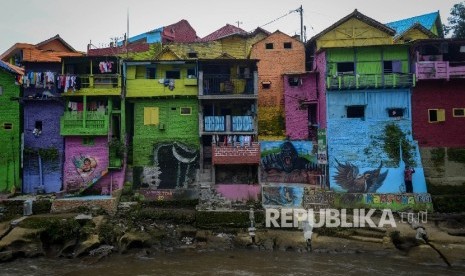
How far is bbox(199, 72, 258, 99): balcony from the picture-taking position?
3288 centimetres

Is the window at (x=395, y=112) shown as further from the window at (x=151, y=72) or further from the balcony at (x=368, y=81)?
the window at (x=151, y=72)

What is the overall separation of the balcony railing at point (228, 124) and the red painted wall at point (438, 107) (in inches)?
514

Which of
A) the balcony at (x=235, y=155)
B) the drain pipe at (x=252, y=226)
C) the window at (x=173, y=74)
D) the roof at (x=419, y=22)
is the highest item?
the roof at (x=419, y=22)

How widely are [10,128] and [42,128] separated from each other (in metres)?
2.48

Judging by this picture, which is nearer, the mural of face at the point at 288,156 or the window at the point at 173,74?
the mural of face at the point at 288,156

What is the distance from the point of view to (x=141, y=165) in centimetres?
Result: 3291

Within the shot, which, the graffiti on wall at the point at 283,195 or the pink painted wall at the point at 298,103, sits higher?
the pink painted wall at the point at 298,103

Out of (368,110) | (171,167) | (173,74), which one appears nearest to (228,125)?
(171,167)

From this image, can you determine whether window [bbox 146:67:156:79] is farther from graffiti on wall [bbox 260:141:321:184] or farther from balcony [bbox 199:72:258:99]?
graffiti on wall [bbox 260:141:321:184]

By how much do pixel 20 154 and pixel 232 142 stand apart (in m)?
16.8

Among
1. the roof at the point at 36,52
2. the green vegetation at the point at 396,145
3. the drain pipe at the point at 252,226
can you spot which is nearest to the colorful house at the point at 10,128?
the roof at the point at 36,52

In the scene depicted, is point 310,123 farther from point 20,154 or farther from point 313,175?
point 20,154

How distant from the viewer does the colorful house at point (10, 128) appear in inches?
1261

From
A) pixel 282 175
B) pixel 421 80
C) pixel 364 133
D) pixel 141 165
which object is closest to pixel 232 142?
pixel 282 175
